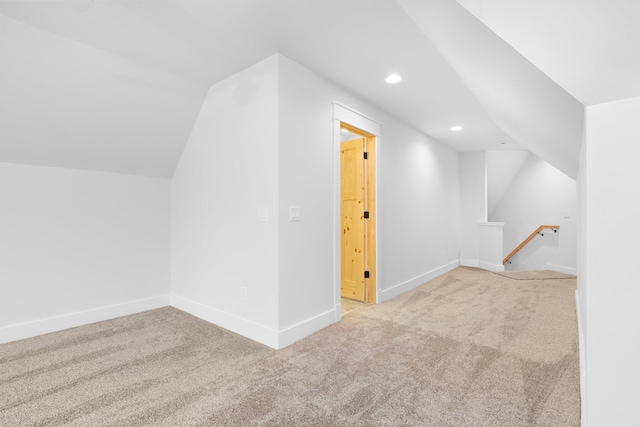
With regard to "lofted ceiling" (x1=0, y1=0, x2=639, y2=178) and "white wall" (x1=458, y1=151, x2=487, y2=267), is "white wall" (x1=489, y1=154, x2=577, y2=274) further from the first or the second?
"lofted ceiling" (x1=0, y1=0, x2=639, y2=178)

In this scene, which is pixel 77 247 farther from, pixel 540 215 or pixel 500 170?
pixel 540 215

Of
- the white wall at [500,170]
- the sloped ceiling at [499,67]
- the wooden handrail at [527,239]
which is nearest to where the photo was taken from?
the sloped ceiling at [499,67]

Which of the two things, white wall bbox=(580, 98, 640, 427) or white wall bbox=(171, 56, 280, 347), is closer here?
white wall bbox=(580, 98, 640, 427)

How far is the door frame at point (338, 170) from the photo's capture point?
2924 mm

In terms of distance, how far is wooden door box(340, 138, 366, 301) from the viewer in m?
3.67

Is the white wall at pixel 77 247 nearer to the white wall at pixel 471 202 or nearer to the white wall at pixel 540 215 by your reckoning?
the white wall at pixel 471 202

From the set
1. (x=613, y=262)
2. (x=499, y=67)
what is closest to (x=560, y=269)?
(x=499, y=67)

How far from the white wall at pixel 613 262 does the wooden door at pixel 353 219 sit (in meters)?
2.62

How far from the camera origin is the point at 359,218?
3.73 m

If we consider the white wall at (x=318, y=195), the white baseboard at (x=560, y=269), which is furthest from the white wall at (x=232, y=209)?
the white baseboard at (x=560, y=269)

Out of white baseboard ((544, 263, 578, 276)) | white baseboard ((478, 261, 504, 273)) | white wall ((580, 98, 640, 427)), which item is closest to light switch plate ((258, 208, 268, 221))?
white wall ((580, 98, 640, 427))

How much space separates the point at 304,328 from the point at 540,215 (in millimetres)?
6241

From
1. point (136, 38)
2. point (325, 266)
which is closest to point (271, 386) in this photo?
point (325, 266)

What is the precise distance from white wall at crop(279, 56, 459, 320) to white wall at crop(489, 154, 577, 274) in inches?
153
